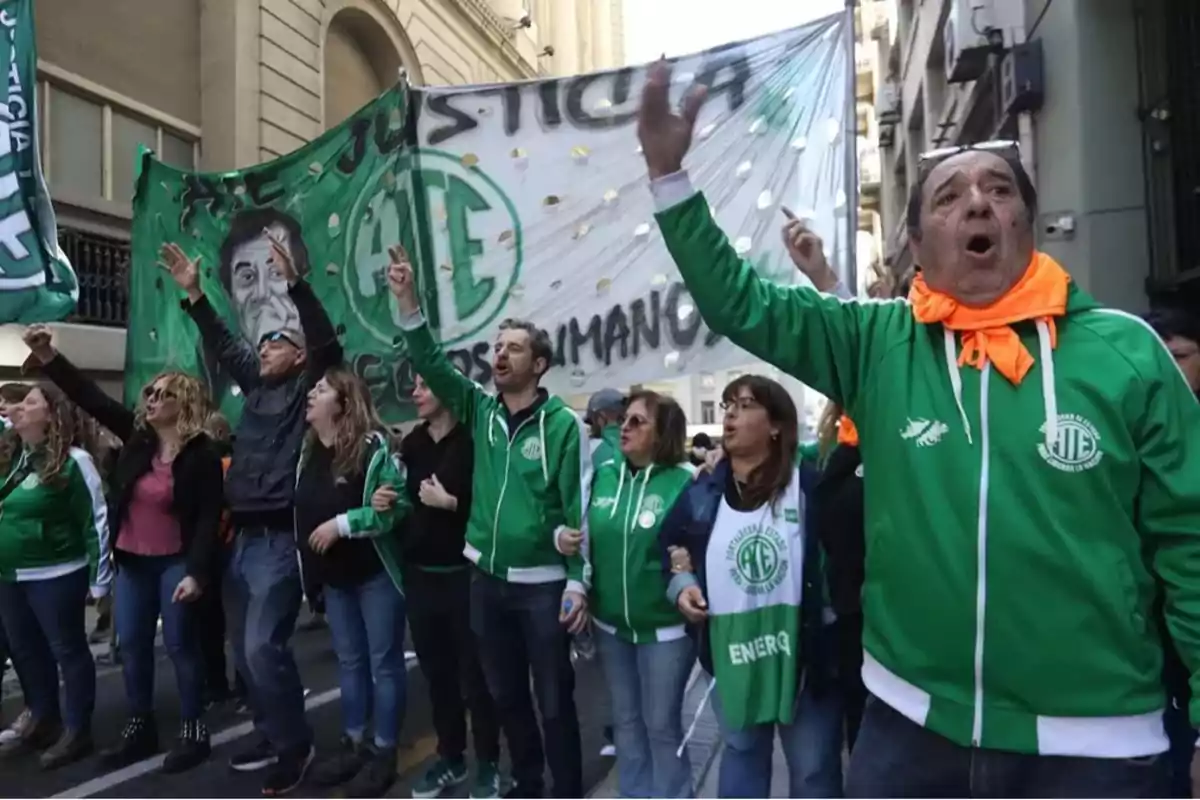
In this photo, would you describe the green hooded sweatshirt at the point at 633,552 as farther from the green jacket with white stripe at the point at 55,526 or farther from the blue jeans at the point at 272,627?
the green jacket with white stripe at the point at 55,526

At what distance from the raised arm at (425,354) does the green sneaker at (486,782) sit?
1.45m

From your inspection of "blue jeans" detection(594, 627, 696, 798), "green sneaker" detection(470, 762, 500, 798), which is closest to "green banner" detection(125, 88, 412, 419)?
"green sneaker" detection(470, 762, 500, 798)

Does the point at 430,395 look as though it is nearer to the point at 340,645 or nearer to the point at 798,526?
the point at 340,645

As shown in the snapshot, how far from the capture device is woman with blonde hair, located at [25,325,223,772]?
16.4 ft

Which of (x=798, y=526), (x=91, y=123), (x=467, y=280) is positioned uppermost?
(x=91, y=123)

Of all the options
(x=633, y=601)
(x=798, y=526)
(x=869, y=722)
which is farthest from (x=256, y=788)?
(x=869, y=722)

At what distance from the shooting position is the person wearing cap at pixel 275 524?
468cm

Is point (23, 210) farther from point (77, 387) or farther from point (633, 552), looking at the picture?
point (633, 552)

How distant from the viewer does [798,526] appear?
347 centimetres

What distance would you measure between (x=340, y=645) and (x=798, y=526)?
7.72ft

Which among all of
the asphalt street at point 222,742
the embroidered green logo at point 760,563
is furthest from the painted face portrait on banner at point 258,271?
the embroidered green logo at point 760,563

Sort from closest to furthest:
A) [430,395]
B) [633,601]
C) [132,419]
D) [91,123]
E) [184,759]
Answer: [633,601] < [430,395] < [184,759] < [132,419] < [91,123]

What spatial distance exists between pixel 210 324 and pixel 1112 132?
6.07m

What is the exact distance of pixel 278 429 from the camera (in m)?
4.86
